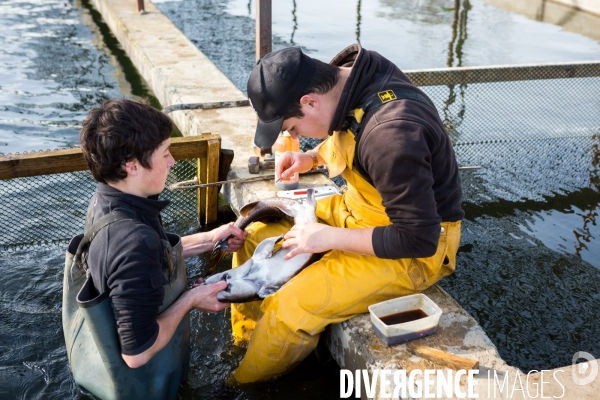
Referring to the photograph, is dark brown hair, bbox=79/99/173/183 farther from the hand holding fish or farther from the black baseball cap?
the hand holding fish

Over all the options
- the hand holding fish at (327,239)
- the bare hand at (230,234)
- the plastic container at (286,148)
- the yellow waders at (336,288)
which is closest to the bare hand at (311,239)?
the hand holding fish at (327,239)

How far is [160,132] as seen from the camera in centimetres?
265

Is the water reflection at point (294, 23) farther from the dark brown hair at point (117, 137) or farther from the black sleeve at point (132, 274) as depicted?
the black sleeve at point (132, 274)

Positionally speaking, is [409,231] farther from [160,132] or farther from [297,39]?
[297,39]

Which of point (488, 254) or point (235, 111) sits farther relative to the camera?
point (235, 111)

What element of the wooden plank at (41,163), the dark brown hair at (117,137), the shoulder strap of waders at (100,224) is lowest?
the wooden plank at (41,163)

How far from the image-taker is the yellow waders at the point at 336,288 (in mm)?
3080

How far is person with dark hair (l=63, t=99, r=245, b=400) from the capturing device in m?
2.52

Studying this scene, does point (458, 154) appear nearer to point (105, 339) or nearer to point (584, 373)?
point (584, 373)

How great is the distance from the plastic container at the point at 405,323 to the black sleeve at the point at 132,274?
114 centimetres

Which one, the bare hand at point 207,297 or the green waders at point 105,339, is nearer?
the green waders at point 105,339

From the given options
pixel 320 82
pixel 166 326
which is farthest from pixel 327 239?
pixel 166 326

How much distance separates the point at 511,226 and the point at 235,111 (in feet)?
10.1

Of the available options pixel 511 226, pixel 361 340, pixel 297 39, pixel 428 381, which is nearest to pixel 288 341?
pixel 361 340
